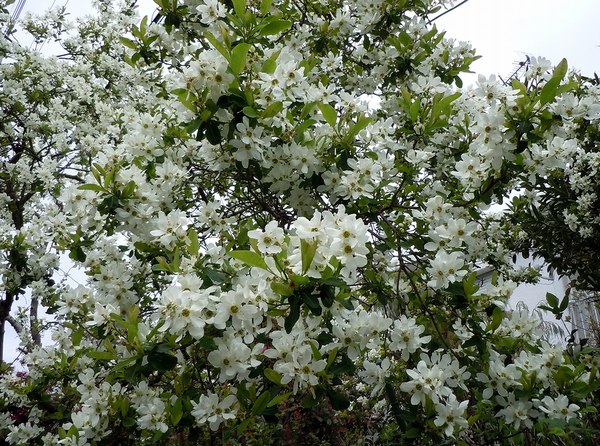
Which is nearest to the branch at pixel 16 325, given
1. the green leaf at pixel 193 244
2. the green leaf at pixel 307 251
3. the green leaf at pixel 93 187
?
the green leaf at pixel 93 187

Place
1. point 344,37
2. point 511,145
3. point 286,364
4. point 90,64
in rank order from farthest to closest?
point 90,64, point 344,37, point 511,145, point 286,364

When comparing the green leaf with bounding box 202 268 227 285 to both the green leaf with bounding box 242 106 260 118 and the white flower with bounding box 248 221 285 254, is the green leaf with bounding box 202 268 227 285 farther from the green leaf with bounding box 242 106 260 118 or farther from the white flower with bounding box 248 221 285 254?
the green leaf with bounding box 242 106 260 118

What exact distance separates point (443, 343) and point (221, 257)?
0.98m

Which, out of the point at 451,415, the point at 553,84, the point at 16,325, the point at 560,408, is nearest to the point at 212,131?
the point at 553,84

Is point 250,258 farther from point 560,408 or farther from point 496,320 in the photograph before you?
point 560,408

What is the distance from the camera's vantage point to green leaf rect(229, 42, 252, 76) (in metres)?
1.97

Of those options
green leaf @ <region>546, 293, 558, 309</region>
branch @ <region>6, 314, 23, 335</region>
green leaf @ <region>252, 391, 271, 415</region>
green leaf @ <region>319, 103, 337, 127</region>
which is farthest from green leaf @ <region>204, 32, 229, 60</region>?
branch @ <region>6, 314, 23, 335</region>

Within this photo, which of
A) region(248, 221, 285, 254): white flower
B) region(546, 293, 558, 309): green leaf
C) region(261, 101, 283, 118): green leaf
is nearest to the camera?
region(248, 221, 285, 254): white flower

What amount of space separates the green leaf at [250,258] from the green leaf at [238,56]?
2.53 feet

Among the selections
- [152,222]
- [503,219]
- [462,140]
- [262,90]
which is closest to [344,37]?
[462,140]

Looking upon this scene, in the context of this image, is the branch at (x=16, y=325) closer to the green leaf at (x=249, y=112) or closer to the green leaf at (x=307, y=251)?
the green leaf at (x=249, y=112)

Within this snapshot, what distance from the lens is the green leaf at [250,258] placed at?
62.8 inches

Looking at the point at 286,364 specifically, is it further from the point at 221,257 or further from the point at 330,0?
the point at 330,0

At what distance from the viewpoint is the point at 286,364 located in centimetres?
179
